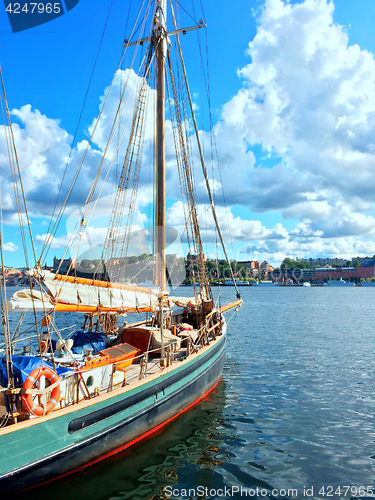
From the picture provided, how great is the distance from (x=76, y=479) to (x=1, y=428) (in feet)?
8.94

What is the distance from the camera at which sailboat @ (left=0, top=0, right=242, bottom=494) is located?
801cm

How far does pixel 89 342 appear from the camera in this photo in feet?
48.4

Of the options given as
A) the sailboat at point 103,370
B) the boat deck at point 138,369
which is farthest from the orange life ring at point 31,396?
the boat deck at point 138,369

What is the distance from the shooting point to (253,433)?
12.1 metres

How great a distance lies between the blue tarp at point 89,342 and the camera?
1387 cm

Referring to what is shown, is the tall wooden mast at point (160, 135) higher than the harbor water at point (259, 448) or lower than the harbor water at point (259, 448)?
higher

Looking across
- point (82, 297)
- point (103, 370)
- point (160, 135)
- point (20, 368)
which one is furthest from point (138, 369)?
point (160, 135)

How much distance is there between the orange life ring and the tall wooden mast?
7.85 m

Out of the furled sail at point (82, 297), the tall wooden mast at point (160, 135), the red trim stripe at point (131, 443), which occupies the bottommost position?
the red trim stripe at point (131, 443)

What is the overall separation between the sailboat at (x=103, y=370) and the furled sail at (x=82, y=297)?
0.16 ft

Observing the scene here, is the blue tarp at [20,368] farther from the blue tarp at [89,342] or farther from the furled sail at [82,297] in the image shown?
the blue tarp at [89,342]

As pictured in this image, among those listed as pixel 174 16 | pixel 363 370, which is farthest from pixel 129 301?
pixel 174 16

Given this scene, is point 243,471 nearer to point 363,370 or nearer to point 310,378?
point 310,378

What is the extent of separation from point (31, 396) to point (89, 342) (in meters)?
6.63
